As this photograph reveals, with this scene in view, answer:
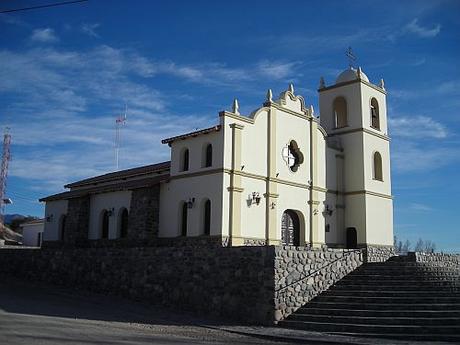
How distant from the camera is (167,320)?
18.2 meters

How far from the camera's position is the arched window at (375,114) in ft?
102

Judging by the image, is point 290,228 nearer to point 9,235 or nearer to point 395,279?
point 395,279

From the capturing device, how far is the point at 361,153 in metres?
29.2

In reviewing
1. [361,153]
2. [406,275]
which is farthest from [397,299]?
[361,153]

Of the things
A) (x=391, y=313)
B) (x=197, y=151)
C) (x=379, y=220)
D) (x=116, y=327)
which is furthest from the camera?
(x=379, y=220)

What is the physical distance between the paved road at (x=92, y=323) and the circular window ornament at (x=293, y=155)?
1033 cm

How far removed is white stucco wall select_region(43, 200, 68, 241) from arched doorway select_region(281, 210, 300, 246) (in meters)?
14.5

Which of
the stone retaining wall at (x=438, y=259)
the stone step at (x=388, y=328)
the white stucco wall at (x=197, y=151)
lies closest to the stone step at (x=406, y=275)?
the stone retaining wall at (x=438, y=259)

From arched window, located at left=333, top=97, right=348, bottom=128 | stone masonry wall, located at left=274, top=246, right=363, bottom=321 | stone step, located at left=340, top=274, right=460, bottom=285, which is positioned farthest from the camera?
arched window, located at left=333, top=97, right=348, bottom=128

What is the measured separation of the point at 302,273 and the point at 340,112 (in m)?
14.3

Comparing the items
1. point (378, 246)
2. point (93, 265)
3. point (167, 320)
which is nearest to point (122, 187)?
point (93, 265)

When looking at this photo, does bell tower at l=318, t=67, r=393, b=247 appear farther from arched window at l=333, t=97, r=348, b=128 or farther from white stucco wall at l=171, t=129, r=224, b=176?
white stucco wall at l=171, t=129, r=224, b=176

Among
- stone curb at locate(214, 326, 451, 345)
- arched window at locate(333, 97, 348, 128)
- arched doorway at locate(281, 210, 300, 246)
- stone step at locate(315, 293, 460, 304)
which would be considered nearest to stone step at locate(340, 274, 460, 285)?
stone step at locate(315, 293, 460, 304)

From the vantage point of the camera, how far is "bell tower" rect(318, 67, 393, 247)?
28.8m
